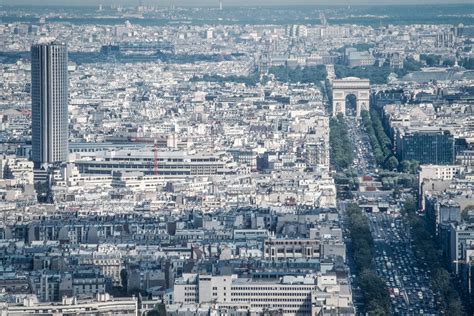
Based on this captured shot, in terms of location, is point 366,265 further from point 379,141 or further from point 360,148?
point 379,141

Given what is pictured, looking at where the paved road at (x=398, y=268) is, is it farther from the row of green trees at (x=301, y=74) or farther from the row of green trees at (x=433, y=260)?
the row of green trees at (x=301, y=74)

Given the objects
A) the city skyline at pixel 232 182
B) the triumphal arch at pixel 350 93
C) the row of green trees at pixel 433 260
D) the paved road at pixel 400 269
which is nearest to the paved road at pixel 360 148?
the city skyline at pixel 232 182

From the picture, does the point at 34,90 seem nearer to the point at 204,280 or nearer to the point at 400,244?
the point at 400,244

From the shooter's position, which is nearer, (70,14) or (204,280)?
(204,280)

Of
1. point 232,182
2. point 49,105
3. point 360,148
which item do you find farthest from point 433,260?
point 360,148

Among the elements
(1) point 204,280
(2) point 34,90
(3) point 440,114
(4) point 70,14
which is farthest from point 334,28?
(1) point 204,280

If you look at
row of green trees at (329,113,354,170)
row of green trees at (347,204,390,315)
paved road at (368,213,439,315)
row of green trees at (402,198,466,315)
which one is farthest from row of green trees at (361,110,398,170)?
paved road at (368,213,439,315)
